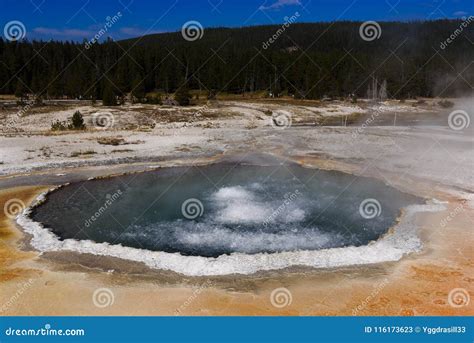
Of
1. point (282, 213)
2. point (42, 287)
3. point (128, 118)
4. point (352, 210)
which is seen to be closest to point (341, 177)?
point (352, 210)

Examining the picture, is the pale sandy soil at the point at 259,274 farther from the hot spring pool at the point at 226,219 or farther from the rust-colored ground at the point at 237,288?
the hot spring pool at the point at 226,219

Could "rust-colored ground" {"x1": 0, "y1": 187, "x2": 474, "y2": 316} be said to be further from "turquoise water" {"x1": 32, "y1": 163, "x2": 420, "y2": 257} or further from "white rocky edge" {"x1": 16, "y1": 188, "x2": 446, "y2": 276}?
"turquoise water" {"x1": 32, "y1": 163, "x2": 420, "y2": 257}

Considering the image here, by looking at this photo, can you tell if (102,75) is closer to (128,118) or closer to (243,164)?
(128,118)

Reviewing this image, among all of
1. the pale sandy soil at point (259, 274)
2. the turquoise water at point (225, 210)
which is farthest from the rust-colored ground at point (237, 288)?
the turquoise water at point (225, 210)

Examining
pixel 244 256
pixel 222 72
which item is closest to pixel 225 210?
pixel 244 256

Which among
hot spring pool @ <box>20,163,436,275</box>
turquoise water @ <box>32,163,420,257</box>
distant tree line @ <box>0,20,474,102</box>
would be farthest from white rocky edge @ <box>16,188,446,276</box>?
distant tree line @ <box>0,20,474,102</box>

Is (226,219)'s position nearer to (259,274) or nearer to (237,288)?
(259,274)

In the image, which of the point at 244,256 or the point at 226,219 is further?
the point at 226,219
